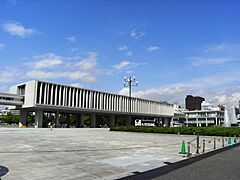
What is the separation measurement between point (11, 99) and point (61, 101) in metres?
12.7

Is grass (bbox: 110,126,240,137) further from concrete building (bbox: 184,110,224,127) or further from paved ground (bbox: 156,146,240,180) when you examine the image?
concrete building (bbox: 184,110,224,127)

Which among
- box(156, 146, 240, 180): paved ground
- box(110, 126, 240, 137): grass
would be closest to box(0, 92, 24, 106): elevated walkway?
box(110, 126, 240, 137): grass

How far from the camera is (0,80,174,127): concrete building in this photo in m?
68.1

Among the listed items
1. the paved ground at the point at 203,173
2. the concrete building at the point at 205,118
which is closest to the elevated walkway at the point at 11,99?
the paved ground at the point at 203,173

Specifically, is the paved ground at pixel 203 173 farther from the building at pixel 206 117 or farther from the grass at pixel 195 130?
the building at pixel 206 117

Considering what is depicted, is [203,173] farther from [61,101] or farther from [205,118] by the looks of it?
[205,118]

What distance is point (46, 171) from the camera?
9312 mm

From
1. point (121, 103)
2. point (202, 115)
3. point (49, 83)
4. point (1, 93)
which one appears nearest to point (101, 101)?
point (121, 103)

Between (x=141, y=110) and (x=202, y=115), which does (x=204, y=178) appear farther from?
(x=202, y=115)

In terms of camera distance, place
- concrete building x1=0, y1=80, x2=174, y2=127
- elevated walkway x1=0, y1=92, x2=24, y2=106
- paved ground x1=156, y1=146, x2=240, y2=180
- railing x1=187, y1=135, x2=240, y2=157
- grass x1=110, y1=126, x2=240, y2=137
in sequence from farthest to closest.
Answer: concrete building x1=0, y1=80, x2=174, y2=127 < elevated walkway x1=0, y1=92, x2=24, y2=106 < grass x1=110, y1=126, x2=240, y2=137 < railing x1=187, y1=135, x2=240, y2=157 < paved ground x1=156, y1=146, x2=240, y2=180

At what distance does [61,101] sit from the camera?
73.5 m

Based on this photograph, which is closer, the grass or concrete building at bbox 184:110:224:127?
the grass

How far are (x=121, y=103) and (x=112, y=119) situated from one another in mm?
6531

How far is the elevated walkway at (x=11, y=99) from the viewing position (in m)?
67.3
